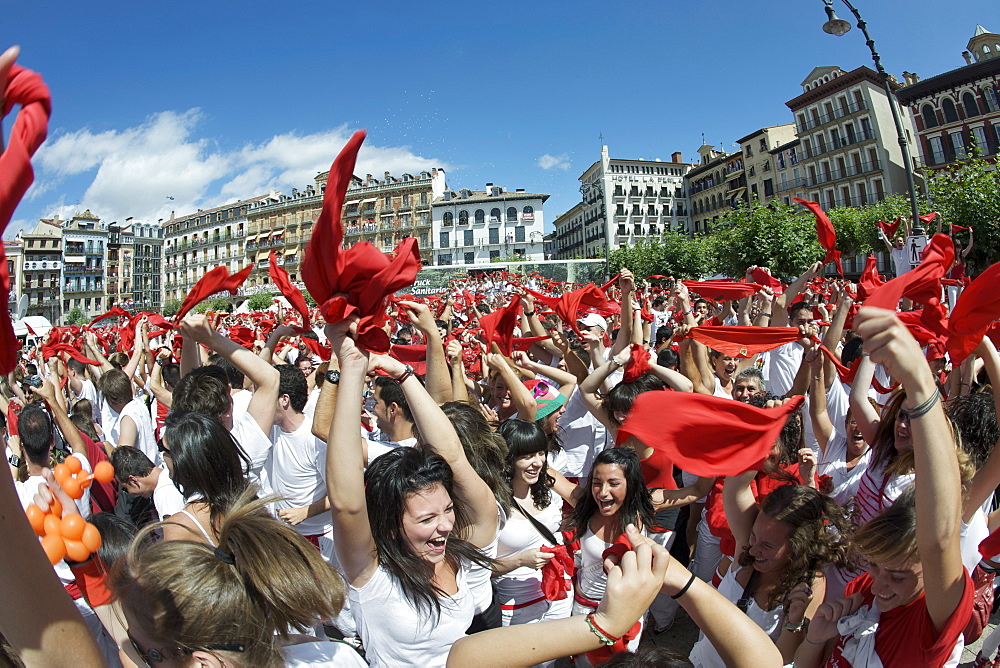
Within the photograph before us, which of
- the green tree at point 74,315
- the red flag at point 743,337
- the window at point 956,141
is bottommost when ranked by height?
the red flag at point 743,337

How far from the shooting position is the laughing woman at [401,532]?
1.95m

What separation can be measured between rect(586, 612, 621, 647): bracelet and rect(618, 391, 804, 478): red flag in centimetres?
54

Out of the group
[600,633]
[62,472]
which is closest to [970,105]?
[600,633]

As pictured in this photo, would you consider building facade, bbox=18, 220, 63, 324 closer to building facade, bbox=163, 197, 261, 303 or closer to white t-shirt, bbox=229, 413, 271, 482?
building facade, bbox=163, 197, 261, 303

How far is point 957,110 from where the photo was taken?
40.0 metres

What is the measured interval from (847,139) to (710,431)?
56.2 meters

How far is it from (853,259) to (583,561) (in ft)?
160

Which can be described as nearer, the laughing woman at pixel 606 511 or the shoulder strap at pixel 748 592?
the shoulder strap at pixel 748 592

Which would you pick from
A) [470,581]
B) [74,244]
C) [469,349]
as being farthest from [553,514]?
[74,244]

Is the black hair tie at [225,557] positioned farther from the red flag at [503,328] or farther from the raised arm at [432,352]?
the red flag at [503,328]

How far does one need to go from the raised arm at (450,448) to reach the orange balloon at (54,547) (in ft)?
3.71

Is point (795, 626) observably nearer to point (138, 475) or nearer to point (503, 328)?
point (138, 475)

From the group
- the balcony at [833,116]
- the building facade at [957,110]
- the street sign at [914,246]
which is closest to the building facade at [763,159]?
the balcony at [833,116]

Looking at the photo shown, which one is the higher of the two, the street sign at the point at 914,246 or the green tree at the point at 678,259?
the green tree at the point at 678,259
